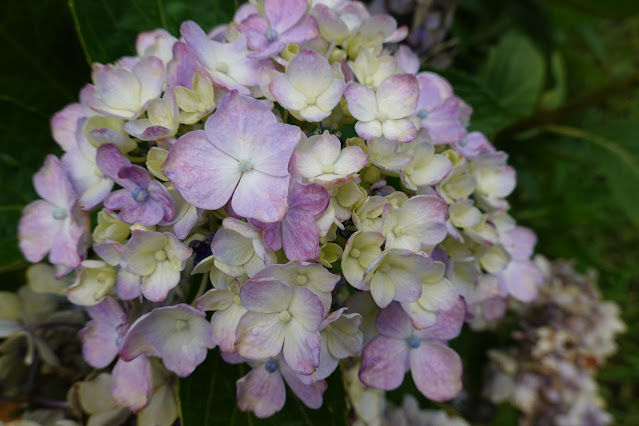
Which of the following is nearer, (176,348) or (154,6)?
(176,348)

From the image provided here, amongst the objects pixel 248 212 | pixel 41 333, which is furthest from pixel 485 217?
pixel 41 333

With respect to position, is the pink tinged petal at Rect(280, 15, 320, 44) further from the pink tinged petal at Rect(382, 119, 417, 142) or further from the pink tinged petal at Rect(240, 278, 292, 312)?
the pink tinged petal at Rect(240, 278, 292, 312)

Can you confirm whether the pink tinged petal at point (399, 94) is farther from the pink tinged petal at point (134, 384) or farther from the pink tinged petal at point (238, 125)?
the pink tinged petal at point (134, 384)

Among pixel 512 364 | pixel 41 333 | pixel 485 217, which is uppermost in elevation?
pixel 485 217

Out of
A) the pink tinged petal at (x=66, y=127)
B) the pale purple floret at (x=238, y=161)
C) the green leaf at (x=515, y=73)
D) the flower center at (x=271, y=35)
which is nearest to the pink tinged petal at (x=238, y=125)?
the pale purple floret at (x=238, y=161)

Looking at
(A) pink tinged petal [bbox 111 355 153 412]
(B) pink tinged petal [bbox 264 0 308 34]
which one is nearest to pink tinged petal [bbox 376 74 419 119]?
(B) pink tinged petal [bbox 264 0 308 34]

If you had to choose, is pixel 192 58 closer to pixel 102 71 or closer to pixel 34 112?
pixel 102 71
